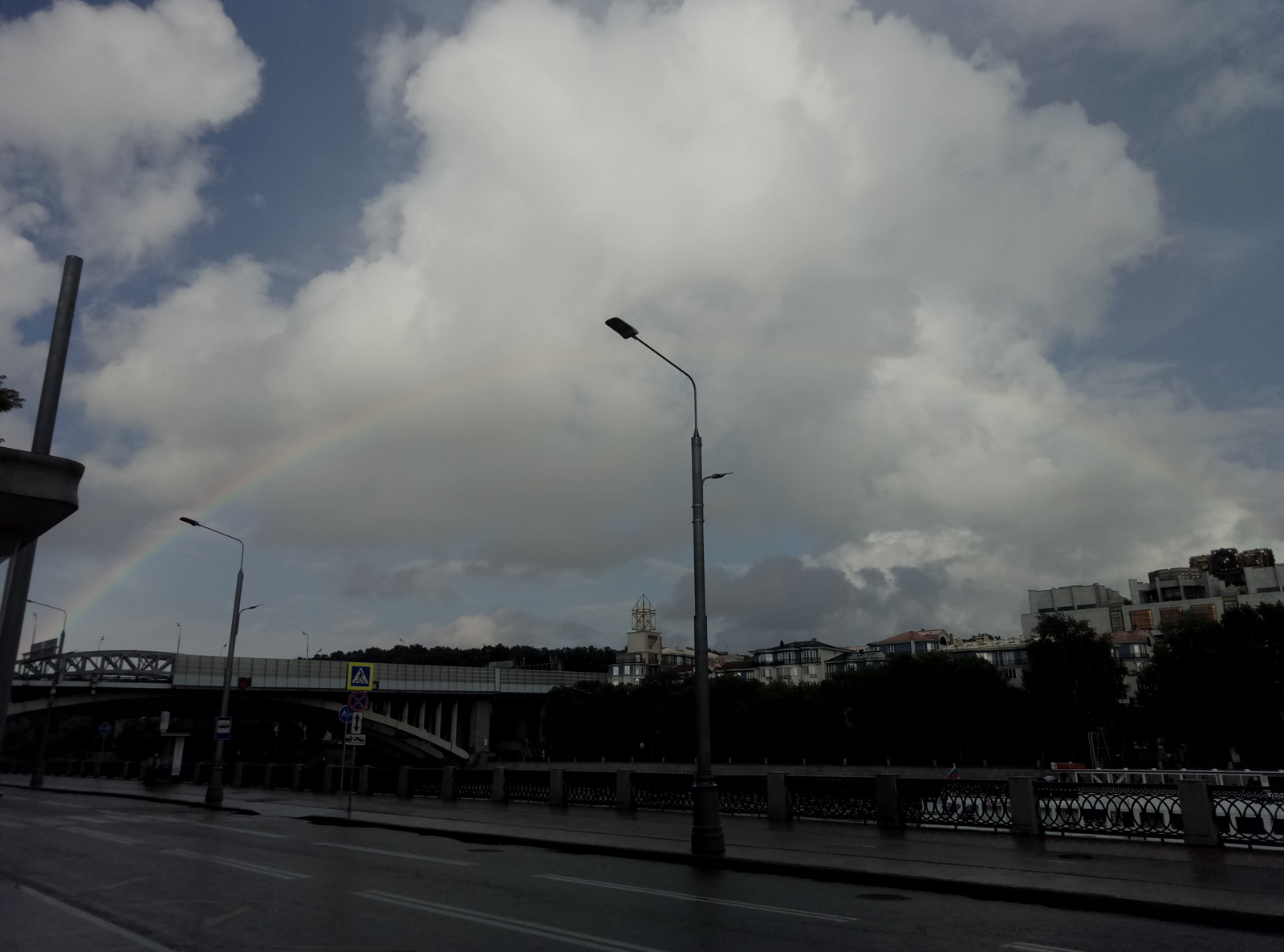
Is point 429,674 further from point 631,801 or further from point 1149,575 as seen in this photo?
point 1149,575

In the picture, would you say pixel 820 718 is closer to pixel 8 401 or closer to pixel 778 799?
pixel 778 799

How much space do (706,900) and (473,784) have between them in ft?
76.4

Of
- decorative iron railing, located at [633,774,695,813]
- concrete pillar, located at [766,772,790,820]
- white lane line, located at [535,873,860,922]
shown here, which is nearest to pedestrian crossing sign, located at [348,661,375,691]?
decorative iron railing, located at [633,774,695,813]

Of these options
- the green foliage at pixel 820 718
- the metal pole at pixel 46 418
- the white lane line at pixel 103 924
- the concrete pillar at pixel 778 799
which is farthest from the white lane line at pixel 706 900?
the green foliage at pixel 820 718

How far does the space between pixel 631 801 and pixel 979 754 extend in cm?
6812

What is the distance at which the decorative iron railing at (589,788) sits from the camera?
93.2 feet

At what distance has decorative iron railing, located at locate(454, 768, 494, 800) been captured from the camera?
32.5 metres

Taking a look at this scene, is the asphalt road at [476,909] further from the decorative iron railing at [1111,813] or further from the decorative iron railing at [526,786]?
the decorative iron railing at [526,786]

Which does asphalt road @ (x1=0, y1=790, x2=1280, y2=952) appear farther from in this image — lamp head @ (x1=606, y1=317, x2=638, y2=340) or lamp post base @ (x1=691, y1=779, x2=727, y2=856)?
lamp head @ (x1=606, y1=317, x2=638, y2=340)

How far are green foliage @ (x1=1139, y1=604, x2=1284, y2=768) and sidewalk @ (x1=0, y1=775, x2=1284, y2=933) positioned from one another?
6292 cm

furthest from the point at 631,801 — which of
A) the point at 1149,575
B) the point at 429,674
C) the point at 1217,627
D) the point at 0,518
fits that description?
the point at 1149,575

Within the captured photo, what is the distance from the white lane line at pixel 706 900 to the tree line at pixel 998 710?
2869 inches

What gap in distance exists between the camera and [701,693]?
55.0ft

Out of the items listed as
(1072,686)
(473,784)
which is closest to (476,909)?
(473,784)
